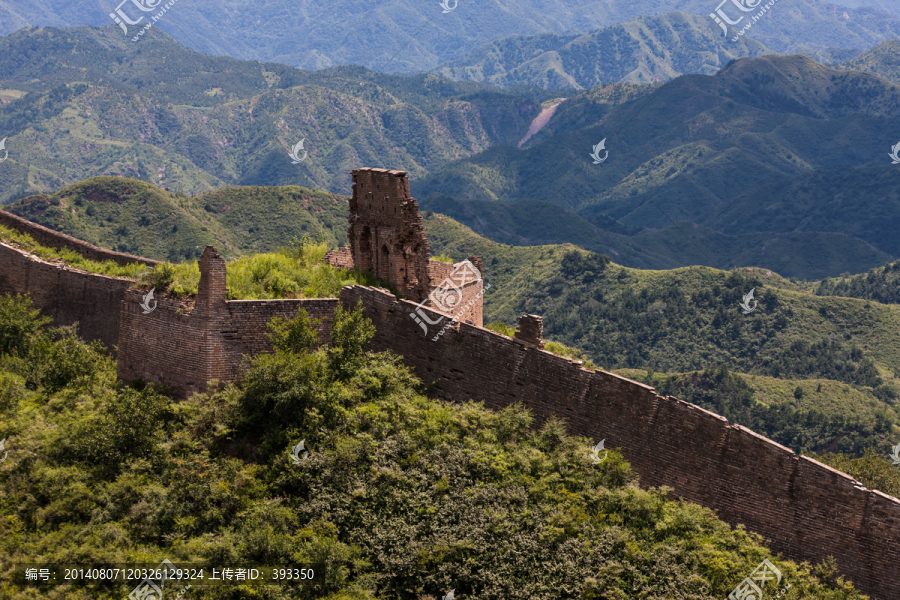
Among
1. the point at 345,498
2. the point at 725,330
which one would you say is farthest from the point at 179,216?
the point at 345,498

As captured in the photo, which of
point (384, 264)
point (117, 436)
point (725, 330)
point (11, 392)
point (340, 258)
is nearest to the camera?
point (117, 436)

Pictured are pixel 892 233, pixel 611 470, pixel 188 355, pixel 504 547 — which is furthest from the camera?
pixel 892 233

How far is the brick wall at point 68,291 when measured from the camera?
2438cm

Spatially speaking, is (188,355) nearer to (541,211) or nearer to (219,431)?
(219,431)

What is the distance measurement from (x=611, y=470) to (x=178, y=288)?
9367 millimetres

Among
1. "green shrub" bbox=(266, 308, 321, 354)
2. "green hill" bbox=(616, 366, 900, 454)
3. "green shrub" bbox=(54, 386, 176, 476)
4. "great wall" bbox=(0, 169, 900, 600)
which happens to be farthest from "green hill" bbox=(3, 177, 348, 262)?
"green shrub" bbox=(54, 386, 176, 476)

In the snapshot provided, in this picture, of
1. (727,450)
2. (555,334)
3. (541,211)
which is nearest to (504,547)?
(727,450)

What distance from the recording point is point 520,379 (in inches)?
713

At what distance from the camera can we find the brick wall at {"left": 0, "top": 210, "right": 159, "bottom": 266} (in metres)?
28.1

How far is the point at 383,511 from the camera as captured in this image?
1612 cm

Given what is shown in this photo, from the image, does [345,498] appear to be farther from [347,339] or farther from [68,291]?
[68,291]

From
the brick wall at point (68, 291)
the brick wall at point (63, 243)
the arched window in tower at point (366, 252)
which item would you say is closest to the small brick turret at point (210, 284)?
the arched window in tower at point (366, 252)

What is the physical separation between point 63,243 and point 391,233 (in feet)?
43.2

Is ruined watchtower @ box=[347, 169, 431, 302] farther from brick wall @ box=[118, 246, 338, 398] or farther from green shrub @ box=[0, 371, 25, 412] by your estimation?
green shrub @ box=[0, 371, 25, 412]
